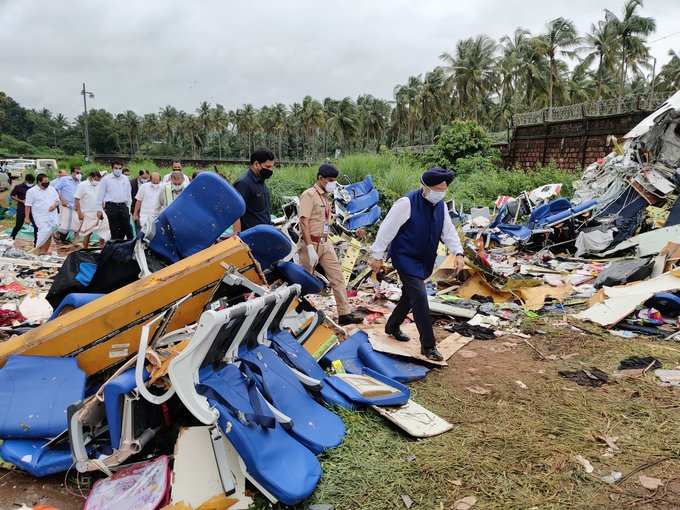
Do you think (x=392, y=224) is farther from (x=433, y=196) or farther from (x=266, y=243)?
(x=266, y=243)

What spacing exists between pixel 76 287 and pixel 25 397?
3.00 feet

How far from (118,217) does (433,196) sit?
6.26 metres

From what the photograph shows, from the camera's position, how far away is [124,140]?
65.6 m

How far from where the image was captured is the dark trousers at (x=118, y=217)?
27.2 ft

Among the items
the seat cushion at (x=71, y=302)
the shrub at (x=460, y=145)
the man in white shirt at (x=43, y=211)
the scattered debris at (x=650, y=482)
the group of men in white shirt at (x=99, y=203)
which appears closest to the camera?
the scattered debris at (x=650, y=482)

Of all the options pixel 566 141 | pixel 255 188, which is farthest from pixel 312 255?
pixel 566 141

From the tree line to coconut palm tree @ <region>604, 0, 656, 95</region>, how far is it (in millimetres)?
63

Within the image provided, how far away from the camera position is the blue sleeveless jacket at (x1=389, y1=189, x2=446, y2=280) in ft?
13.2

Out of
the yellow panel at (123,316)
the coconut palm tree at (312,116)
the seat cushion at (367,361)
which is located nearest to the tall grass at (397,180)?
the seat cushion at (367,361)

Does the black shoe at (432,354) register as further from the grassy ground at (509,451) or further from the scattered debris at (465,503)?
the scattered debris at (465,503)

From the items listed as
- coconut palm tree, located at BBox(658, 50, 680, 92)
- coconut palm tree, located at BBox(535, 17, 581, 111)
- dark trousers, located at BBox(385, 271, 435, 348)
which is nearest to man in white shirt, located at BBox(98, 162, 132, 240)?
dark trousers, located at BBox(385, 271, 435, 348)

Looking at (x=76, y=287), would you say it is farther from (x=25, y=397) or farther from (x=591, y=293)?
(x=591, y=293)

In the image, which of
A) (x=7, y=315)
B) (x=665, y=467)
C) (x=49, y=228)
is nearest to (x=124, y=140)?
(x=49, y=228)

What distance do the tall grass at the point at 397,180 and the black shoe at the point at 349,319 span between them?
7234mm
